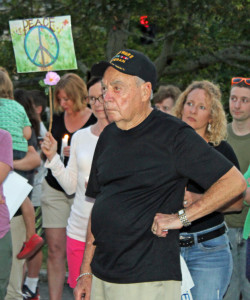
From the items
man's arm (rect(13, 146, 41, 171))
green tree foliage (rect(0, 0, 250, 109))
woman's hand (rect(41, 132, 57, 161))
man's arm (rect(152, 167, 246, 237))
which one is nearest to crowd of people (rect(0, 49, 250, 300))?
man's arm (rect(152, 167, 246, 237))

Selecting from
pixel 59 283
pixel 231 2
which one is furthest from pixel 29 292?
pixel 231 2

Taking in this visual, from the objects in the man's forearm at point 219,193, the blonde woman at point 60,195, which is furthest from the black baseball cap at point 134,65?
the blonde woman at point 60,195

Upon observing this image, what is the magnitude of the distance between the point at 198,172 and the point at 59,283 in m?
3.59

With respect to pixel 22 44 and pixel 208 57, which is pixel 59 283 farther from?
pixel 208 57

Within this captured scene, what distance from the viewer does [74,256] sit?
521 centimetres

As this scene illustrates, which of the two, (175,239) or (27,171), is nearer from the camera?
(175,239)

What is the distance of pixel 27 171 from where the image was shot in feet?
21.6

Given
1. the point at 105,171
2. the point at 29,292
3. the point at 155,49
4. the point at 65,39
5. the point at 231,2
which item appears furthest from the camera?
the point at 155,49

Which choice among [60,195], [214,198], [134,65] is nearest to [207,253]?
[214,198]

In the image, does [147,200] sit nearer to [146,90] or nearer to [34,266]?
[146,90]

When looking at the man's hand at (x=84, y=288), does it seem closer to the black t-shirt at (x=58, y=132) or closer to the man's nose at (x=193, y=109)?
the man's nose at (x=193, y=109)

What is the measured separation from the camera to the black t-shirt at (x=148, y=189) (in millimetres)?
3260

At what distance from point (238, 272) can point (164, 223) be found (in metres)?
2.27

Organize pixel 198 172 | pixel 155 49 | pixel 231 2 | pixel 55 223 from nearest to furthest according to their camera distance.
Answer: pixel 198 172, pixel 55 223, pixel 231 2, pixel 155 49
